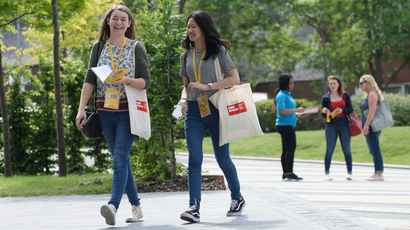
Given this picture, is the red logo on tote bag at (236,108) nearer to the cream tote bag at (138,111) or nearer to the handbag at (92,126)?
the cream tote bag at (138,111)

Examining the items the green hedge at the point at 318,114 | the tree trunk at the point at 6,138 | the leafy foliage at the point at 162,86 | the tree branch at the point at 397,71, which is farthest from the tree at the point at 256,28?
the leafy foliage at the point at 162,86

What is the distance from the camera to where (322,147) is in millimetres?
21453

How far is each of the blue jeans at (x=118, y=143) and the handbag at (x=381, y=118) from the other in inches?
256

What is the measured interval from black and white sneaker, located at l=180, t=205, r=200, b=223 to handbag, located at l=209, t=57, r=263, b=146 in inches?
25.3

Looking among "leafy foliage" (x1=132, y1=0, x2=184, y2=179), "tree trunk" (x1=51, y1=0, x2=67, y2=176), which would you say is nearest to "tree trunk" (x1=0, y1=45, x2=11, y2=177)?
"tree trunk" (x1=51, y1=0, x2=67, y2=176)

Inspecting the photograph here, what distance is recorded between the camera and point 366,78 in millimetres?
11531

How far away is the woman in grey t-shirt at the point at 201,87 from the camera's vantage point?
602 centimetres

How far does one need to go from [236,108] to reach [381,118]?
241 inches

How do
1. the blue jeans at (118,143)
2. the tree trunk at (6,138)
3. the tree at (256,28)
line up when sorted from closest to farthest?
1. the blue jeans at (118,143)
2. the tree trunk at (6,138)
3. the tree at (256,28)

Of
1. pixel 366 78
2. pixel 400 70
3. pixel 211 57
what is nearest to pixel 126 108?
pixel 211 57

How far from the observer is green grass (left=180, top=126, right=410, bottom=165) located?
58.6 feet

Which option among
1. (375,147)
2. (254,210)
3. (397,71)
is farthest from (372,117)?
(397,71)

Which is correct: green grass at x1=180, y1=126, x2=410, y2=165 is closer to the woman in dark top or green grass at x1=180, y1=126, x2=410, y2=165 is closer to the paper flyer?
the woman in dark top

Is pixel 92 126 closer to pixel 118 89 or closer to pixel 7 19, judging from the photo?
pixel 118 89
